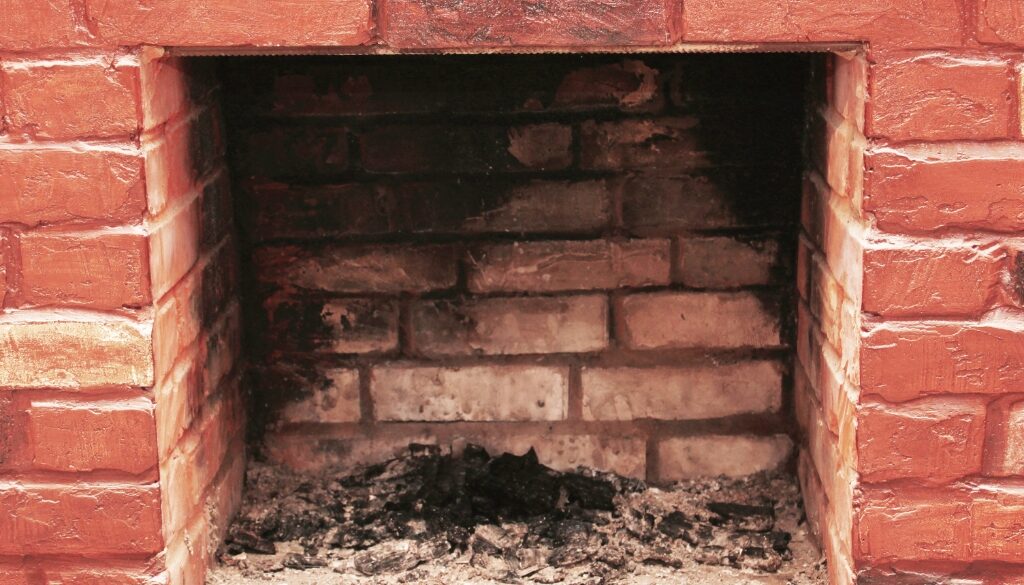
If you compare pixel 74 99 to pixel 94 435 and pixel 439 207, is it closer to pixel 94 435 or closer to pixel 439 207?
pixel 94 435

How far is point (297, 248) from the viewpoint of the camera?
2363mm

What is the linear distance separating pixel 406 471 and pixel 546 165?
64 cm

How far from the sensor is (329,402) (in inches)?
95.6

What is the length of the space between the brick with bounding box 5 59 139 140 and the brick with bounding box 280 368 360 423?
0.84 meters

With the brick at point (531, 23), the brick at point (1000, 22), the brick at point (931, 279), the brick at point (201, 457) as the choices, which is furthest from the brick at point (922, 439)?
the brick at point (201, 457)

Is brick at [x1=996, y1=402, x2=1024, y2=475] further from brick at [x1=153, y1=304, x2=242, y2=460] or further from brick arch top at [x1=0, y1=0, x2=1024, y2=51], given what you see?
brick at [x1=153, y1=304, x2=242, y2=460]

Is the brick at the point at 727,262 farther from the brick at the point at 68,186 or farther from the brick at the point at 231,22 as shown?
the brick at the point at 68,186

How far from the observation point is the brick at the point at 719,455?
2.41m

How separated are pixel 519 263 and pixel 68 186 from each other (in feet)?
2.97

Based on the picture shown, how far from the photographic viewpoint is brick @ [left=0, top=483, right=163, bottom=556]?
1763mm

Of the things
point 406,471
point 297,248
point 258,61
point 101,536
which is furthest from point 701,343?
point 101,536

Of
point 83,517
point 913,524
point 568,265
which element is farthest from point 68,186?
point 913,524

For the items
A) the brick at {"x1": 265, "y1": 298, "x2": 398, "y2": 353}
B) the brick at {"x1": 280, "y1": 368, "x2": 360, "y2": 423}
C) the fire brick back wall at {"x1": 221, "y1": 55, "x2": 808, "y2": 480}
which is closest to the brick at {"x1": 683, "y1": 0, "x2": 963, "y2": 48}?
the fire brick back wall at {"x1": 221, "y1": 55, "x2": 808, "y2": 480}

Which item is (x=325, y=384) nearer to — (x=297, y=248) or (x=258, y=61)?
(x=297, y=248)
